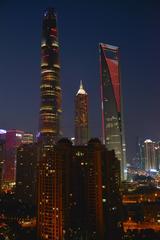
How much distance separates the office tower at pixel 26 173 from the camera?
2453 inches

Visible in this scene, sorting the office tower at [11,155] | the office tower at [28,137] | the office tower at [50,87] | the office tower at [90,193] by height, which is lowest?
the office tower at [90,193]

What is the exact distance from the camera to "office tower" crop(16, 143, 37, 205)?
6231 centimetres

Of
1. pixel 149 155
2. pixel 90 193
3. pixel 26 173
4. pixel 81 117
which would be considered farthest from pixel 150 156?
pixel 90 193

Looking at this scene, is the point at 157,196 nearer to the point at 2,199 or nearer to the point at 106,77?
the point at 2,199

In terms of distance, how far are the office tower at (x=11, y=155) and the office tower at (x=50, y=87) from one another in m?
10.7

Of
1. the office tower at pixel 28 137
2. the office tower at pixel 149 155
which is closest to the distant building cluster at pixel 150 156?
the office tower at pixel 149 155

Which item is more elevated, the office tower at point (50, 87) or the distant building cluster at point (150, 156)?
the office tower at point (50, 87)

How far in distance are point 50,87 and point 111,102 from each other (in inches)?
678

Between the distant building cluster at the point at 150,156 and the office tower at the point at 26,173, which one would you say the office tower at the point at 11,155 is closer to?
the office tower at the point at 26,173

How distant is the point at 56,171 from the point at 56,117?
6363cm

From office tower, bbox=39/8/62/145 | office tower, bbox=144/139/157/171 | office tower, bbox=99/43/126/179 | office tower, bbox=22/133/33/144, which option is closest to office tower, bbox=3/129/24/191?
office tower, bbox=22/133/33/144

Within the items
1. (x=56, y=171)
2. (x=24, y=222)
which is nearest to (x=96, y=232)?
(x=56, y=171)

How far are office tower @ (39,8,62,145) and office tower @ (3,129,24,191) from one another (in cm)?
1066

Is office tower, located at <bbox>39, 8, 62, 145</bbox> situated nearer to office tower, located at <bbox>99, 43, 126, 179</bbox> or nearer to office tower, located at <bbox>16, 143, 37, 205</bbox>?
office tower, located at <bbox>99, 43, 126, 179</bbox>
